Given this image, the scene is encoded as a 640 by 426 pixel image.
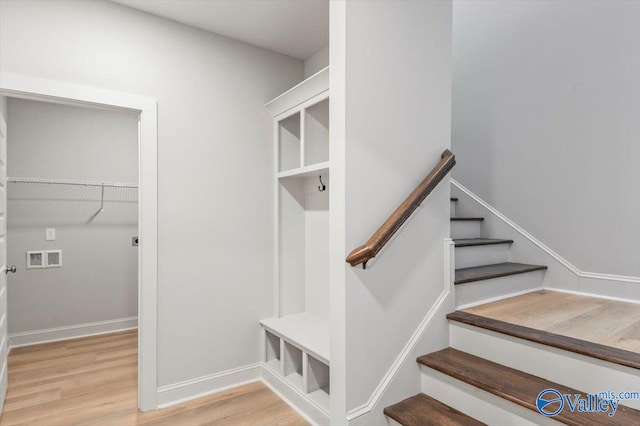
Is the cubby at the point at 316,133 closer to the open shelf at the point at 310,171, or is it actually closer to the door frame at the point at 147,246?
the open shelf at the point at 310,171

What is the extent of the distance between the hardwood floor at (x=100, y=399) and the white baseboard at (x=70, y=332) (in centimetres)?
25

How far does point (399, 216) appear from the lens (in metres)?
1.69

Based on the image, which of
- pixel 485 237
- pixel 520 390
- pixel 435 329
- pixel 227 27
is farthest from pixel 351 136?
pixel 485 237

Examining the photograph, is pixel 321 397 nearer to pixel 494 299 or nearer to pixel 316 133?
pixel 494 299

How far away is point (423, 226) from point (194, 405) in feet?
6.30

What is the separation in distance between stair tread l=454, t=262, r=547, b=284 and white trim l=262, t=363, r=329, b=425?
1.14 m

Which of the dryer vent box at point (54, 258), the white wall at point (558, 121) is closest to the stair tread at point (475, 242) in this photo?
the white wall at point (558, 121)

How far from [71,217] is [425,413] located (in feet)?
12.5

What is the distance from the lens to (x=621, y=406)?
1.34m

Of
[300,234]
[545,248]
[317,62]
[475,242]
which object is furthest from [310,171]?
[545,248]

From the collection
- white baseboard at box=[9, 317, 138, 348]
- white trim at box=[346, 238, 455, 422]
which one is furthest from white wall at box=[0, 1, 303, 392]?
white baseboard at box=[9, 317, 138, 348]

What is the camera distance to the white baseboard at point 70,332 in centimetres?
338

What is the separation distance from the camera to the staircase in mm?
1358

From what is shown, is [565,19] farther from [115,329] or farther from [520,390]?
[115,329]
